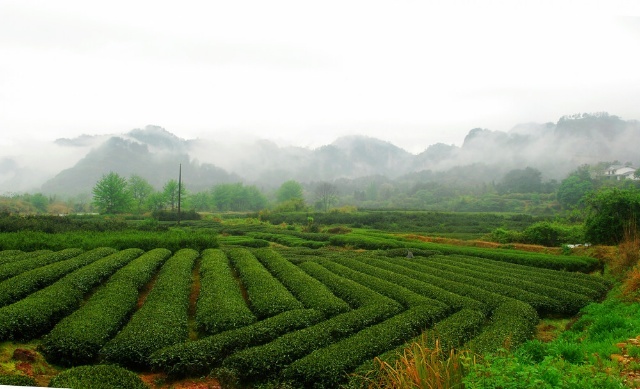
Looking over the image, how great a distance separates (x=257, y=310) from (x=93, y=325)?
5.02 meters

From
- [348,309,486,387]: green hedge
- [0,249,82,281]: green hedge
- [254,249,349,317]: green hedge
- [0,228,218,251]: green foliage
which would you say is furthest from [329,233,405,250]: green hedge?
[0,249,82,281]: green hedge

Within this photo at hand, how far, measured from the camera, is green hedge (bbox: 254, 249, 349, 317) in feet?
46.2

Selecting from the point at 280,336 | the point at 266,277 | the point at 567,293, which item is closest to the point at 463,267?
the point at 567,293

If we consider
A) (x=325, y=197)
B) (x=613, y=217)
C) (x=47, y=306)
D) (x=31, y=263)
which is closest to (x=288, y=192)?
(x=325, y=197)

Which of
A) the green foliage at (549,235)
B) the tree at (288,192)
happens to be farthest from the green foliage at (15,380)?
the tree at (288,192)

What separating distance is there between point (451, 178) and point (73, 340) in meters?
191

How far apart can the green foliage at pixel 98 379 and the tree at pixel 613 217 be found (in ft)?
110

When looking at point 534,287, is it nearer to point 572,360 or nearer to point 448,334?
point 448,334

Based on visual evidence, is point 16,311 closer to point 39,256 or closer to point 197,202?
point 39,256

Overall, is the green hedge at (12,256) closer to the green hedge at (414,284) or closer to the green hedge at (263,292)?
the green hedge at (263,292)

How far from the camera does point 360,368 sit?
9.22 m

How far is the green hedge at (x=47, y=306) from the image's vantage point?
1096 centimetres

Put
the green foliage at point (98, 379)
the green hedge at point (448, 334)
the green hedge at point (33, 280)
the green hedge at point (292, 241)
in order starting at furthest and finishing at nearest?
the green hedge at point (292, 241), the green hedge at point (33, 280), the green hedge at point (448, 334), the green foliage at point (98, 379)

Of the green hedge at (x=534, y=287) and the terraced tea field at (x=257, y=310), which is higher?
the terraced tea field at (x=257, y=310)
